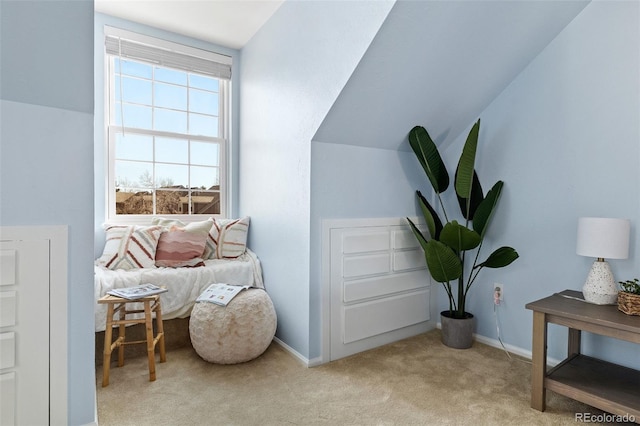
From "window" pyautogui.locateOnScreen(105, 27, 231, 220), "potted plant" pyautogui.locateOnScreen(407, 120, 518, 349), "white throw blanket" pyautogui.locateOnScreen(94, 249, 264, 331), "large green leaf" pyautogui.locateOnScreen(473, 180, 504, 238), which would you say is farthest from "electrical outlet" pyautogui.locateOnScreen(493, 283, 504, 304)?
"window" pyautogui.locateOnScreen(105, 27, 231, 220)

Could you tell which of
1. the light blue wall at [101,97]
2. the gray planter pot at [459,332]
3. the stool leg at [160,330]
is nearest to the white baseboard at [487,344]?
the gray planter pot at [459,332]

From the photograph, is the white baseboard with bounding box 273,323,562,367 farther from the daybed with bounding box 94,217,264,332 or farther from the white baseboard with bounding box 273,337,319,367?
the daybed with bounding box 94,217,264,332

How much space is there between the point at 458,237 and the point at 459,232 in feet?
0.16

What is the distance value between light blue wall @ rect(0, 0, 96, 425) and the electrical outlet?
2.50 metres

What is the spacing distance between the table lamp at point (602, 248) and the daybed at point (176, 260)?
216cm

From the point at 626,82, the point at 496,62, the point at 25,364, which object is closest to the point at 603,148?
the point at 626,82

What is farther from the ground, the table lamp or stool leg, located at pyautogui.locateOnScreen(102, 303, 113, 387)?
the table lamp

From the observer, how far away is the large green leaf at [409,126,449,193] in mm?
2562

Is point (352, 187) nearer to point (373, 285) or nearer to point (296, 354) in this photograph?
point (373, 285)

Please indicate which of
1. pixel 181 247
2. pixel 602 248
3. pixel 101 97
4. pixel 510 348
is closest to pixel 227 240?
pixel 181 247

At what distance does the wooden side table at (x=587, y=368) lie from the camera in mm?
1600

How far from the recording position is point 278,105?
271cm

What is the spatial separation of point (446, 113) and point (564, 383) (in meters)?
1.81

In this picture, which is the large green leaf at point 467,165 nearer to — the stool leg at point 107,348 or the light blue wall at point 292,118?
the light blue wall at point 292,118
